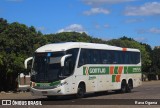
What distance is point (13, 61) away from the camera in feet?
121

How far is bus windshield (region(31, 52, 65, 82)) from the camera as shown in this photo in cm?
2483

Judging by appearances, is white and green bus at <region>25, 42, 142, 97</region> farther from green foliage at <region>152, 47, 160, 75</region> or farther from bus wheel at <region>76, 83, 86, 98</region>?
green foliage at <region>152, 47, 160, 75</region>

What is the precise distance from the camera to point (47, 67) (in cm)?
2506

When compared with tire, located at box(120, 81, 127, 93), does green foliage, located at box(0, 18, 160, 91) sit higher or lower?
higher

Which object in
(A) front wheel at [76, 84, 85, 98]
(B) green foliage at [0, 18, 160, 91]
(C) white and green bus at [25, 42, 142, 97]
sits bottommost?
(A) front wheel at [76, 84, 85, 98]

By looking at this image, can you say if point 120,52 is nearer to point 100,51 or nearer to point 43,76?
point 100,51

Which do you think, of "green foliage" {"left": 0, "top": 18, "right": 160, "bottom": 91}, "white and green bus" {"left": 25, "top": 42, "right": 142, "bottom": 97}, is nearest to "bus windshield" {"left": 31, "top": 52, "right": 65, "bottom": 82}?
"white and green bus" {"left": 25, "top": 42, "right": 142, "bottom": 97}

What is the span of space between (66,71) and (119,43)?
167ft

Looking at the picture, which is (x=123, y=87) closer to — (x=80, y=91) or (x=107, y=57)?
(x=107, y=57)

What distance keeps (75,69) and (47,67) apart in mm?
1826

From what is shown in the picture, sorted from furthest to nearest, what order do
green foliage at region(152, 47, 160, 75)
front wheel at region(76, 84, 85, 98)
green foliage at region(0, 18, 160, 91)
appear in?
green foliage at region(152, 47, 160, 75) → green foliage at region(0, 18, 160, 91) → front wheel at region(76, 84, 85, 98)

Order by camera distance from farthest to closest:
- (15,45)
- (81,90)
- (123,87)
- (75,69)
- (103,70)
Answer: (15,45) → (123,87) → (103,70) → (81,90) → (75,69)

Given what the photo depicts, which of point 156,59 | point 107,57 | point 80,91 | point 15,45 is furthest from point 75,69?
point 156,59

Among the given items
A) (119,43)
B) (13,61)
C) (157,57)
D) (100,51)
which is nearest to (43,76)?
(100,51)
